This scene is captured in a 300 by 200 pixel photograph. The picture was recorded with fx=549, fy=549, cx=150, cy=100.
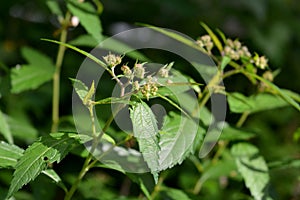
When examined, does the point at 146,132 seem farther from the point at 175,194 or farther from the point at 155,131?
the point at 175,194

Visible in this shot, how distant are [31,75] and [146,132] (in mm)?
725

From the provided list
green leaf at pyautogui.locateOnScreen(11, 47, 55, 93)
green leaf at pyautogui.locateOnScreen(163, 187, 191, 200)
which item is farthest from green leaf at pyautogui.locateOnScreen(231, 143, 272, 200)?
green leaf at pyautogui.locateOnScreen(11, 47, 55, 93)

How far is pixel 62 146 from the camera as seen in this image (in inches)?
36.9

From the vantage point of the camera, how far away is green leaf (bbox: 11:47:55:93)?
1.48m

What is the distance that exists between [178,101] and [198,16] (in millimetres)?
1687

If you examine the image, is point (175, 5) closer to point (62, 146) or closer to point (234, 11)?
point (234, 11)

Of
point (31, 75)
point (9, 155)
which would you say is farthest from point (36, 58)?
point (9, 155)

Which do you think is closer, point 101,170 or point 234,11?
point 101,170

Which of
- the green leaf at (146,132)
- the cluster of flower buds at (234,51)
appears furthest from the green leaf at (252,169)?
the green leaf at (146,132)

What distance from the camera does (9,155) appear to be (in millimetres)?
1062

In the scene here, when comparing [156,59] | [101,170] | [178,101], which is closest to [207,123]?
[178,101]

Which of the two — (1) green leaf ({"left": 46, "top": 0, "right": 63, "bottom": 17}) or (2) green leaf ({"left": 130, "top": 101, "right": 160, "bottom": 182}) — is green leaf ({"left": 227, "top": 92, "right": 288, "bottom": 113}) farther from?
(1) green leaf ({"left": 46, "top": 0, "right": 63, "bottom": 17})

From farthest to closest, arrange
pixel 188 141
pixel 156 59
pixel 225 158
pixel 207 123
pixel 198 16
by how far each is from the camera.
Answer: pixel 198 16
pixel 156 59
pixel 225 158
pixel 207 123
pixel 188 141

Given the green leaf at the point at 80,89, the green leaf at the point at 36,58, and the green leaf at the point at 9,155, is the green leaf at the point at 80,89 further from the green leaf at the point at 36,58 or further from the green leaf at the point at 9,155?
the green leaf at the point at 36,58
